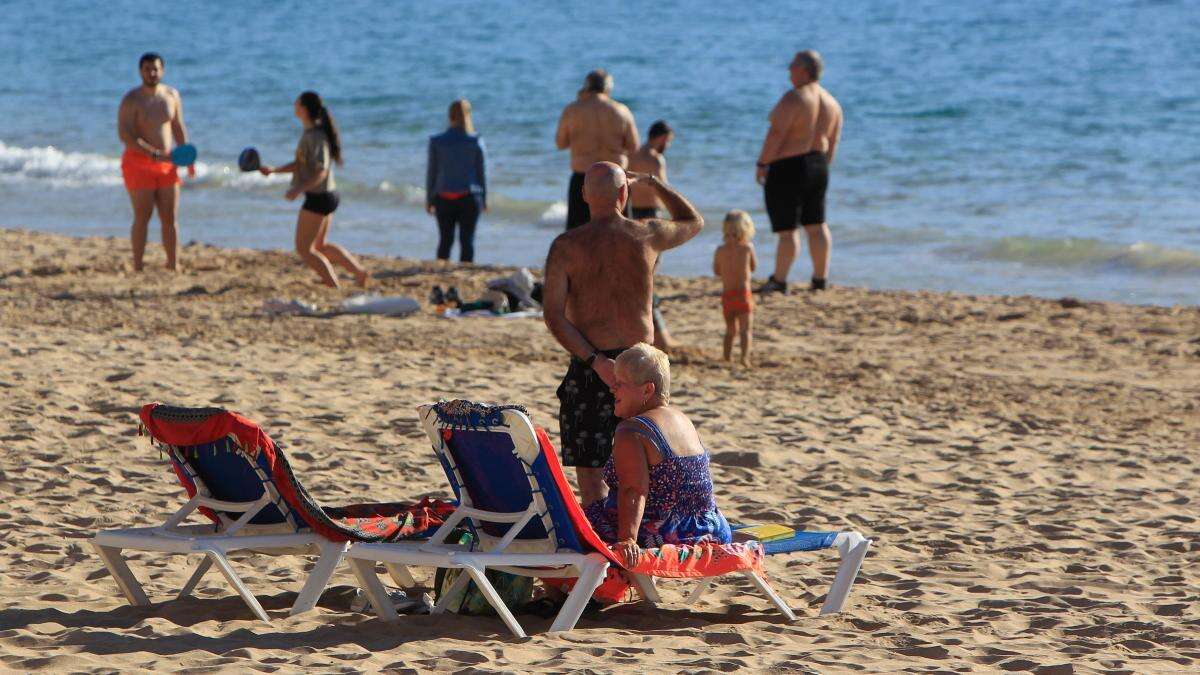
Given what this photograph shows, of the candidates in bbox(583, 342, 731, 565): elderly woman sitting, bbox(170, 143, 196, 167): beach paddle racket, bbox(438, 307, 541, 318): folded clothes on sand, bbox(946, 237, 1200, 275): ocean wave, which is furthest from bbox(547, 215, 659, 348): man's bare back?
bbox(946, 237, 1200, 275): ocean wave

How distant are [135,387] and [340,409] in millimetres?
1076

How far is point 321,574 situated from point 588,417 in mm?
1087

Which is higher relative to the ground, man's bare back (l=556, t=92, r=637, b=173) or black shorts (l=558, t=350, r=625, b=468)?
man's bare back (l=556, t=92, r=637, b=173)

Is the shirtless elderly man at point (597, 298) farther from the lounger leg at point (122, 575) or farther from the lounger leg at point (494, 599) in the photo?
the lounger leg at point (122, 575)

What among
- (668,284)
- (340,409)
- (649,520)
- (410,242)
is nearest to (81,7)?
(410,242)

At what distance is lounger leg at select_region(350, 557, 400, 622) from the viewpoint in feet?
14.9

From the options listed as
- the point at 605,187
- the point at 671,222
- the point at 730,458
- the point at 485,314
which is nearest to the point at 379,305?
the point at 485,314

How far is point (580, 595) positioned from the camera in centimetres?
442

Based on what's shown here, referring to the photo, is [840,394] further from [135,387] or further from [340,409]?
[135,387]

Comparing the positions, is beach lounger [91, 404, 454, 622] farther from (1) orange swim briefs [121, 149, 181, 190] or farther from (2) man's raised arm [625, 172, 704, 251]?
(1) orange swim briefs [121, 149, 181, 190]

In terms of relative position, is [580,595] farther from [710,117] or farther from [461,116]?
[710,117]

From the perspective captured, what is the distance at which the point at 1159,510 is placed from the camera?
6.21 meters

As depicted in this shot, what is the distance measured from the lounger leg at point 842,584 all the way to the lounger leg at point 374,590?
1.32 m

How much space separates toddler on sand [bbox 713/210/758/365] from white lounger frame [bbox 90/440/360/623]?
4.22 metres
